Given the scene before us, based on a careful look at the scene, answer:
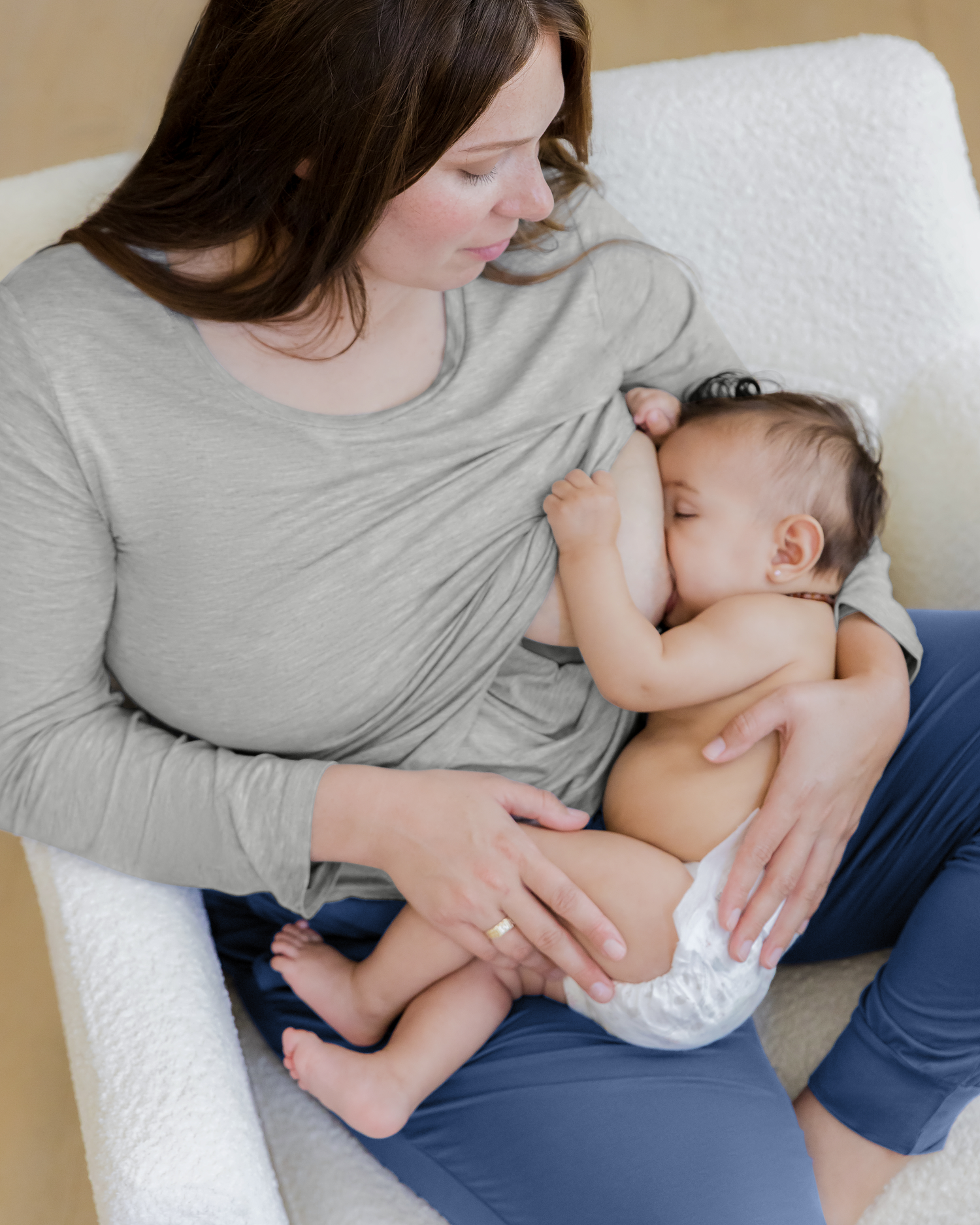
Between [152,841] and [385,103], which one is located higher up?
[385,103]

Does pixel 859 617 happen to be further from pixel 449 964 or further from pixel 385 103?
pixel 385 103

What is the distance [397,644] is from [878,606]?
46 cm

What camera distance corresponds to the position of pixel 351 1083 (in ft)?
2.99

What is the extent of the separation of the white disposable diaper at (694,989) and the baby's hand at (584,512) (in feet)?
0.94

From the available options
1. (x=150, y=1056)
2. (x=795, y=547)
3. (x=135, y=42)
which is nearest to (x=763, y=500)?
(x=795, y=547)

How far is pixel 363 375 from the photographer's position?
3.06ft

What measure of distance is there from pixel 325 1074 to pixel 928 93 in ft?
3.89

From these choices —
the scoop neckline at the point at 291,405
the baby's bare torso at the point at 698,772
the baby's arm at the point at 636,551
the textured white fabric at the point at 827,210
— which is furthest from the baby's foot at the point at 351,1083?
the textured white fabric at the point at 827,210

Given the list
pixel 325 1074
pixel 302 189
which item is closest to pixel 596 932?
pixel 325 1074

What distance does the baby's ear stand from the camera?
101 centimetres

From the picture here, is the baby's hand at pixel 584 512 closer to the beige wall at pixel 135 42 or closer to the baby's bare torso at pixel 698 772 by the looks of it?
the baby's bare torso at pixel 698 772

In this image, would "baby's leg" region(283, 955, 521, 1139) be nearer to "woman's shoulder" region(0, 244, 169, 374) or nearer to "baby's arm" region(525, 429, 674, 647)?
"baby's arm" region(525, 429, 674, 647)

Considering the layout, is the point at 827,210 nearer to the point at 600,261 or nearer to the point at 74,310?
the point at 600,261

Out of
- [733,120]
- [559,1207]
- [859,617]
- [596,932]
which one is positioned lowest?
[559,1207]
